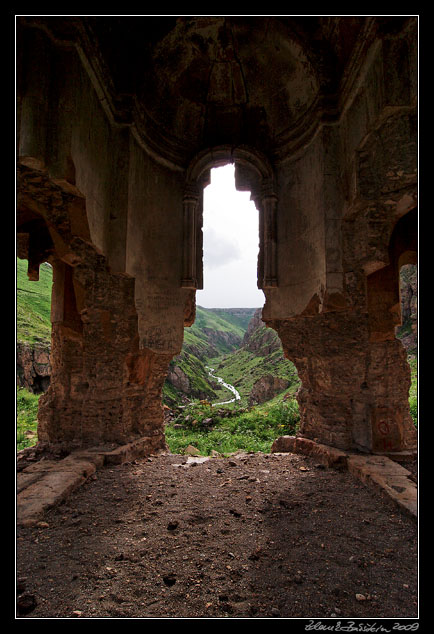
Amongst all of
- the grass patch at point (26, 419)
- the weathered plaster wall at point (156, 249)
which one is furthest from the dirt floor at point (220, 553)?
the grass patch at point (26, 419)

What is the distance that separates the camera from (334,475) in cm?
541

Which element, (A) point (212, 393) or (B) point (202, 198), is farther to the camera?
(A) point (212, 393)

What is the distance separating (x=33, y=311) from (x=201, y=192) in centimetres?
1718

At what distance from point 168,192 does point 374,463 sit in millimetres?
6497

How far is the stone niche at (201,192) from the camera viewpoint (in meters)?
4.88

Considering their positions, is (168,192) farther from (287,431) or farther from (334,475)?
(287,431)

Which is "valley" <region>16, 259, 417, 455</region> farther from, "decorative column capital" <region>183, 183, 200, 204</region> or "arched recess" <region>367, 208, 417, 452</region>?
"decorative column capital" <region>183, 183, 200, 204</region>

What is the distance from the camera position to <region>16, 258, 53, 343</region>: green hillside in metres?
17.3

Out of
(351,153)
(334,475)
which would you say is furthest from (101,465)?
(351,153)

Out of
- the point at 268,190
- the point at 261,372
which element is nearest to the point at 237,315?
the point at 261,372

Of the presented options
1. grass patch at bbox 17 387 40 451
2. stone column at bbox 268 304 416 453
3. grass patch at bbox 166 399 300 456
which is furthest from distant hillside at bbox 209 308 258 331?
stone column at bbox 268 304 416 453

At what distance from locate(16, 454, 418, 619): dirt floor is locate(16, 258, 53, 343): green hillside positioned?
14244 millimetres

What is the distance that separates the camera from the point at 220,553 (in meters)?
3.24

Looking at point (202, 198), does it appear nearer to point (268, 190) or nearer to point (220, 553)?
point (268, 190)
